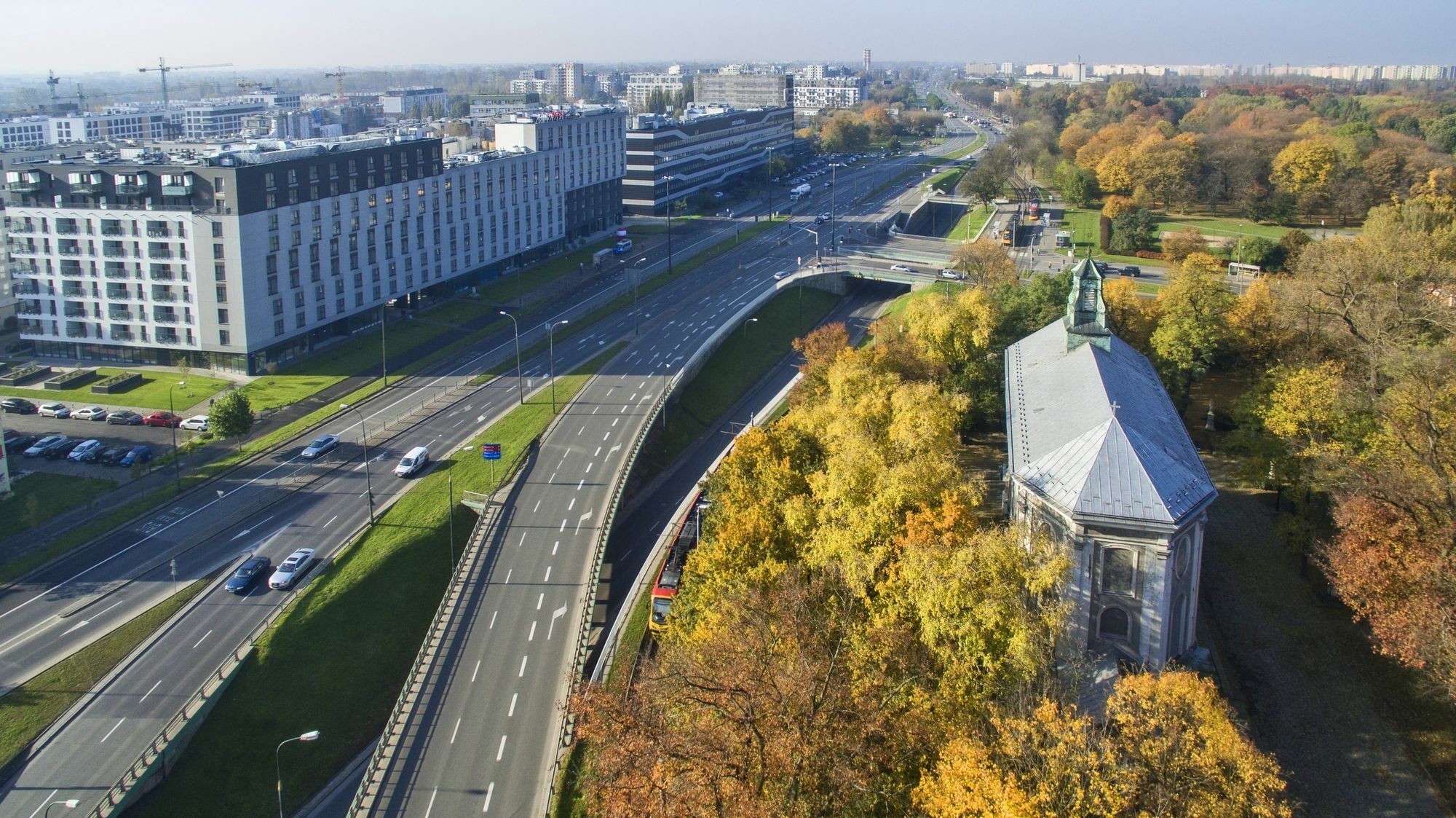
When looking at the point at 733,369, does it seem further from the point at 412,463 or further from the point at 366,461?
the point at 366,461

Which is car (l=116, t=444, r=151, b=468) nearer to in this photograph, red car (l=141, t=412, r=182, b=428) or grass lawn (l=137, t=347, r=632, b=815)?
red car (l=141, t=412, r=182, b=428)

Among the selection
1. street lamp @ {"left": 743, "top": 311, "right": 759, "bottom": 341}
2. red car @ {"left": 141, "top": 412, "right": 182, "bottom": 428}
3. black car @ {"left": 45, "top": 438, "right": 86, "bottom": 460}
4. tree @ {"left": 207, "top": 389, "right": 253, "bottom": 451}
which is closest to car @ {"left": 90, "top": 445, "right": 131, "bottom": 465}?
black car @ {"left": 45, "top": 438, "right": 86, "bottom": 460}

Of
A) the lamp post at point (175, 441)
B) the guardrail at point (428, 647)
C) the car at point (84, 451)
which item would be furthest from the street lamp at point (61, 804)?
the car at point (84, 451)

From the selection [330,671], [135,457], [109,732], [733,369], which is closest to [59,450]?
[135,457]

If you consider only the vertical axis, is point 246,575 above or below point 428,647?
above

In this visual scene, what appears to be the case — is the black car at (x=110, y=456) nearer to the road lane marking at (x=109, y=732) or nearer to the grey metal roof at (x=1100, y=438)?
the road lane marking at (x=109, y=732)

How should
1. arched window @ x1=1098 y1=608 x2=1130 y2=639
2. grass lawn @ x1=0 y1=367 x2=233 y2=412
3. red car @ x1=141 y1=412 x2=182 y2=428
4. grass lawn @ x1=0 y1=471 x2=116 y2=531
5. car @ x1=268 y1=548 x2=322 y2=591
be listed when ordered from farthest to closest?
grass lawn @ x1=0 y1=367 x2=233 y2=412
red car @ x1=141 y1=412 x2=182 y2=428
grass lawn @ x1=0 y1=471 x2=116 y2=531
car @ x1=268 y1=548 x2=322 y2=591
arched window @ x1=1098 y1=608 x2=1130 y2=639
